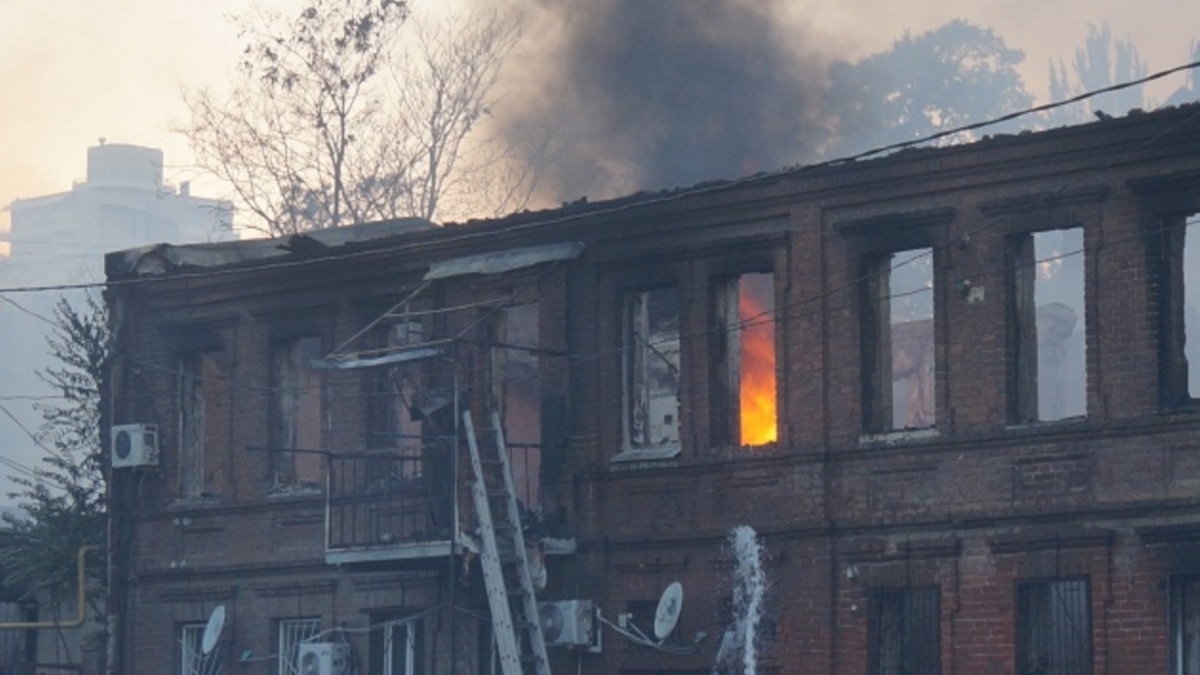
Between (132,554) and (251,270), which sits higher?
(251,270)

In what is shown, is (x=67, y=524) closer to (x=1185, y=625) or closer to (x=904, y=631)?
(x=904, y=631)

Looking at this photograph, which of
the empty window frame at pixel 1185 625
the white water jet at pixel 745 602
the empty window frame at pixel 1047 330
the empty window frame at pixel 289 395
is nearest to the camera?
the empty window frame at pixel 1185 625

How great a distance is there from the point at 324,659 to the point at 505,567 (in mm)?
3030

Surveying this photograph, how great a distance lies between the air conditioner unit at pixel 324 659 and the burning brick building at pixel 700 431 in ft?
0.91

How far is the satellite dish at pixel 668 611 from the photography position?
2250cm

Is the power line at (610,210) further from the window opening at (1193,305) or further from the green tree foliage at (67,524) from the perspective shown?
the window opening at (1193,305)

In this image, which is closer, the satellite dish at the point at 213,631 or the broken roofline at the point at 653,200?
the broken roofline at the point at 653,200

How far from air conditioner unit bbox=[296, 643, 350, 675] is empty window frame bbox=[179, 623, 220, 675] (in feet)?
7.02

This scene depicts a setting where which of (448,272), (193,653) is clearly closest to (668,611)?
(448,272)

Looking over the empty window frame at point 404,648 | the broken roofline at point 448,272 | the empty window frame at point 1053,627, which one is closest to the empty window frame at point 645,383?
the broken roofline at point 448,272

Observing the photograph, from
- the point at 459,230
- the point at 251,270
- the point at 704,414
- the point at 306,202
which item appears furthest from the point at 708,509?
the point at 306,202

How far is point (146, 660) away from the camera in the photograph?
27.8 m

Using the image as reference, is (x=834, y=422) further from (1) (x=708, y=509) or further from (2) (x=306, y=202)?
(2) (x=306, y=202)

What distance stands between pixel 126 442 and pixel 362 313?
3.93 m
